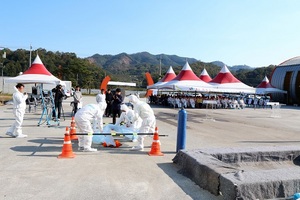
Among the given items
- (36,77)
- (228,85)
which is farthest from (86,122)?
(228,85)

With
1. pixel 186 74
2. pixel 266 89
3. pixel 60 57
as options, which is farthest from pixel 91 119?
pixel 60 57

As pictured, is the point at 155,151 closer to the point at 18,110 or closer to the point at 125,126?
the point at 125,126

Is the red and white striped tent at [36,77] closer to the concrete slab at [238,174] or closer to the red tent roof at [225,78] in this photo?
the concrete slab at [238,174]

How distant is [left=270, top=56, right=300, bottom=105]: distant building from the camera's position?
1825 inches

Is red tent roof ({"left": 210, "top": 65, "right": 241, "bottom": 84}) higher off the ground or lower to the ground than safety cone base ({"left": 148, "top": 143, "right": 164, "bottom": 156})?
higher

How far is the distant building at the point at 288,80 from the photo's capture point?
4634 cm

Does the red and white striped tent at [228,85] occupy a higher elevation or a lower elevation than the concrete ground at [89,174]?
higher

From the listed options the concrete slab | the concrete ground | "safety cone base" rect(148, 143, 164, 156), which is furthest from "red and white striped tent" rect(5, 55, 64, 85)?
the concrete slab

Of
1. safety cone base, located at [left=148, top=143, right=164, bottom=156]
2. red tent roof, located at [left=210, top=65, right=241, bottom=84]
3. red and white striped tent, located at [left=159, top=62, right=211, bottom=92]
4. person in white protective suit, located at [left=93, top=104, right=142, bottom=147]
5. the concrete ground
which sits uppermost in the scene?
red tent roof, located at [left=210, top=65, right=241, bottom=84]

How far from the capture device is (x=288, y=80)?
4800 centimetres

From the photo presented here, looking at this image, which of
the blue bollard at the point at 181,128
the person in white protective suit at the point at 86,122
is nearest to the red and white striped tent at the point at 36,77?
the person in white protective suit at the point at 86,122

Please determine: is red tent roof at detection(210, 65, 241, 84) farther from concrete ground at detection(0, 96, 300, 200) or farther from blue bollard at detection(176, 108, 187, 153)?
blue bollard at detection(176, 108, 187, 153)

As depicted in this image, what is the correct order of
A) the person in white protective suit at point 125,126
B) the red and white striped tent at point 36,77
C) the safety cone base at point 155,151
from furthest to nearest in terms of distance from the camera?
the red and white striped tent at point 36,77
the person in white protective suit at point 125,126
the safety cone base at point 155,151

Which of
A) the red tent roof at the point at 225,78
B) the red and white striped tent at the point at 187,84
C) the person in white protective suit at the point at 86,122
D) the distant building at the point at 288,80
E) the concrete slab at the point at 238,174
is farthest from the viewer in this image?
the distant building at the point at 288,80
